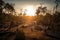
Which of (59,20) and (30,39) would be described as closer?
(30,39)

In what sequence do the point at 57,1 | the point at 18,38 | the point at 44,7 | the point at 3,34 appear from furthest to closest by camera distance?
the point at 44,7
the point at 57,1
the point at 3,34
the point at 18,38

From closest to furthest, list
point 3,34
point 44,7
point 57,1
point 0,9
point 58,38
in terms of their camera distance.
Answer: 1. point 58,38
2. point 3,34
3. point 57,1
4. point 0,9
5. point 44,7

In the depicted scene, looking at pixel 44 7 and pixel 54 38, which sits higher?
pixel 44 7

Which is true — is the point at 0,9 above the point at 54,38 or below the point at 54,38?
above

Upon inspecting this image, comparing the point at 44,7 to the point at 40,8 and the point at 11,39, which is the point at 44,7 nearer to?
the point at 40,8

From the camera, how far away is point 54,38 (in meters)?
25.2

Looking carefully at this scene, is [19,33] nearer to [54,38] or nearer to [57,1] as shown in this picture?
[54,38]

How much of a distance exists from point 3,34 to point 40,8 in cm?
2563

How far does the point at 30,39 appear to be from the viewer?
2295cm

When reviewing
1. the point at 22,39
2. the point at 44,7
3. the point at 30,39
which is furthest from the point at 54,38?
the point at 44,7

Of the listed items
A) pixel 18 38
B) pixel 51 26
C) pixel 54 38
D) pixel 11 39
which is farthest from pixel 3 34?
pixel 51 26

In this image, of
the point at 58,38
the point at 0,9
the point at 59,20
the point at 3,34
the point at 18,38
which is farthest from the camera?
the point at 59,20

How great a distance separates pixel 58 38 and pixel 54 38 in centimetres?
73

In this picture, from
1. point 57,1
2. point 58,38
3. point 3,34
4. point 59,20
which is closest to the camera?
point 58,38
